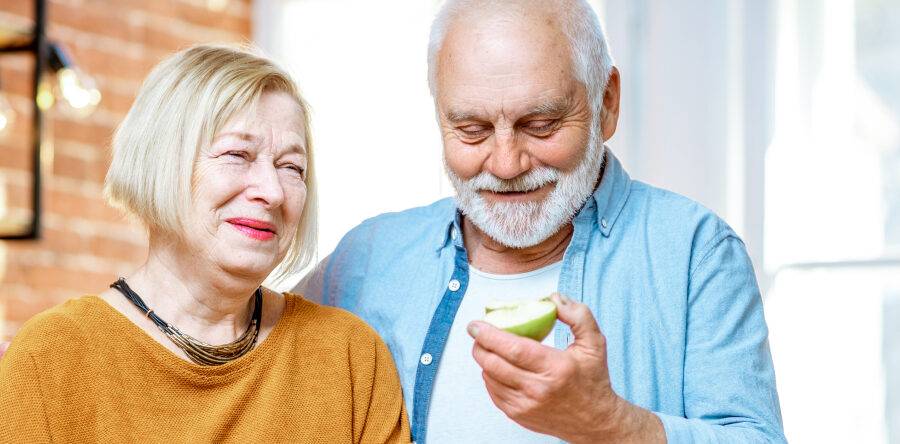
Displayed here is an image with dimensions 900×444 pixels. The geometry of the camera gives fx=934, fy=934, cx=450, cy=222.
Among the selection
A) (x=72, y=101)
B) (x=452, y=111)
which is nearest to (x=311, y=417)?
(x=452, y=111)

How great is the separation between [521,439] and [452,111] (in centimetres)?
57

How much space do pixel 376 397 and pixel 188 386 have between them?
0.33 meters

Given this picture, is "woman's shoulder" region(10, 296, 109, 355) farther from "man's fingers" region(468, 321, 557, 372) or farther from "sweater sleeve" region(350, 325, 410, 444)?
"man's fingers" region(468, 321, 557, 372)

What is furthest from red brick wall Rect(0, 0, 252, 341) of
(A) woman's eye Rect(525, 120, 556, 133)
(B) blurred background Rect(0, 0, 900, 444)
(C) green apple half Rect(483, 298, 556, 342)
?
(C) green apple half Rect(483, 298, 556, 342)

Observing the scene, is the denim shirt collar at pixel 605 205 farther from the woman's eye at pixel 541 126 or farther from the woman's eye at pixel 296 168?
the woman's eye at pixel 296 168

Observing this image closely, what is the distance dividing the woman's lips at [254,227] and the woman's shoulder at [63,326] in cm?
22

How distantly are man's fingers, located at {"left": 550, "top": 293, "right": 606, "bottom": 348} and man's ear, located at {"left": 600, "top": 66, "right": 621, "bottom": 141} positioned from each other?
599mm

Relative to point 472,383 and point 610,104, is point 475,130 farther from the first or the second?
point 472,383

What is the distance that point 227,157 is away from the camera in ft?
4.62

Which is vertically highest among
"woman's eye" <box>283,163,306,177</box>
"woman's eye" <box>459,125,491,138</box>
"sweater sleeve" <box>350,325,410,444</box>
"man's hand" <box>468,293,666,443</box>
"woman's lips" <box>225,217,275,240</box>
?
"woman's eye" <box>459,125,491,138</box>

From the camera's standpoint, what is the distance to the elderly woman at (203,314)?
1292 millimetres

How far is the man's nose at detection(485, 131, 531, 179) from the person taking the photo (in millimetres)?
1561

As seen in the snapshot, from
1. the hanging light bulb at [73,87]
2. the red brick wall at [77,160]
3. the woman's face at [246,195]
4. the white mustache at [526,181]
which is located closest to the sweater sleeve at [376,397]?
the woman's face at [246,195]

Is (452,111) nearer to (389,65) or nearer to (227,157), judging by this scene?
(227,157)
